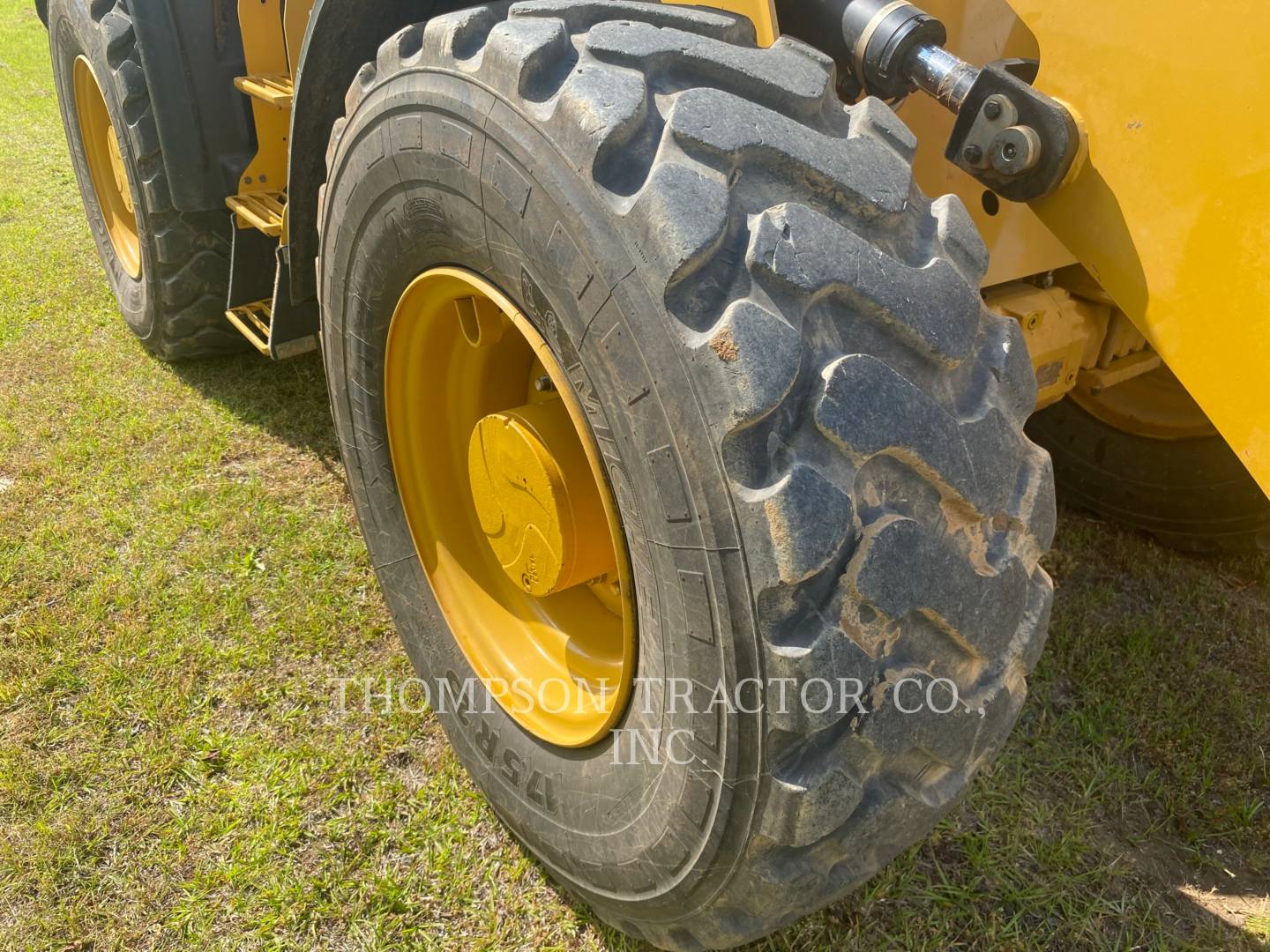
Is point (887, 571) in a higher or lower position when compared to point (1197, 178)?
lower

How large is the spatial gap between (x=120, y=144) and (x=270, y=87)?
793 mm

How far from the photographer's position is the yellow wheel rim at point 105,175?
11.4 ft

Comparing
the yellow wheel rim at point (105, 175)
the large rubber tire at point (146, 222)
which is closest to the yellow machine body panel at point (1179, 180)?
the large rubber tire at point (146, 222)

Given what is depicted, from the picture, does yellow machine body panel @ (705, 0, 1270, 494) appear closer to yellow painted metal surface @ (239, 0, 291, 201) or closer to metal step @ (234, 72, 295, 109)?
metal step @ (234, 72, 295, 109)

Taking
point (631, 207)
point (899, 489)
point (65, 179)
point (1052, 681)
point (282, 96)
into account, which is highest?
point (631, 207)

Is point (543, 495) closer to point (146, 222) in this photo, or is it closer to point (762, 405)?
point (762, 405)

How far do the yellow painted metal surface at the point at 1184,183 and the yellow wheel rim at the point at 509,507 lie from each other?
2.35 feet

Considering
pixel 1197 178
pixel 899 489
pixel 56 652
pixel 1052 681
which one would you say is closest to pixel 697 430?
pixel 899 489

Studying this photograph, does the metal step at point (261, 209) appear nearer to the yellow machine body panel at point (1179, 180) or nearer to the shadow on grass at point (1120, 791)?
the yellow machine body panel at point (1179, 180)

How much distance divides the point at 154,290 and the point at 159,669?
145 centimetres

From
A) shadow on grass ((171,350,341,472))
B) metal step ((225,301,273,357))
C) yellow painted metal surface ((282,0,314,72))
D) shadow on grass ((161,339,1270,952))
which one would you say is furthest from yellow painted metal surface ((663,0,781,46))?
shadow on grass ((171,350,341,472))

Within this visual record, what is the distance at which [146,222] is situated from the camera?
298 centimetres

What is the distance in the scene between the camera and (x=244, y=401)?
3.31 m

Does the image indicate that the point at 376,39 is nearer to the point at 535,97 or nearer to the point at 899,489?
the point at 535,97
